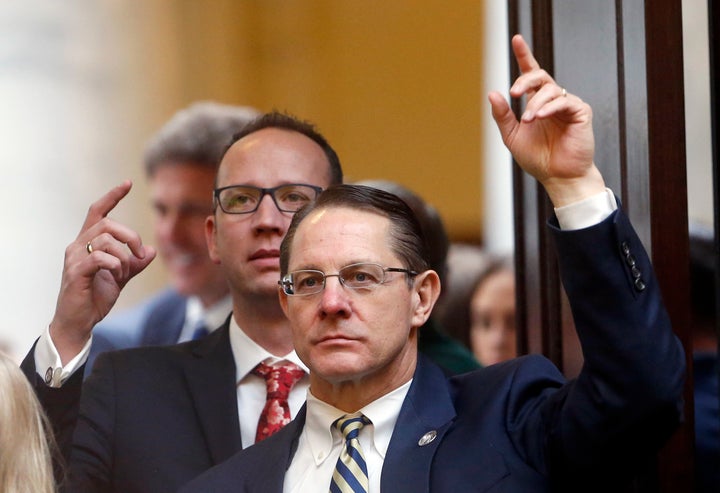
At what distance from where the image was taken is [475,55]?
20.4 feet

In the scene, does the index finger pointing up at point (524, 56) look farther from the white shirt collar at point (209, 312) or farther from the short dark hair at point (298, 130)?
the white shirt collar at point (209, 312)

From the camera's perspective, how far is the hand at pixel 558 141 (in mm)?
2102

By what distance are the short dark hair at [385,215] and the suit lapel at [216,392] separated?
0.44 meters

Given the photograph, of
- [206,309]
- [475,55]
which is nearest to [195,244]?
[206,309]

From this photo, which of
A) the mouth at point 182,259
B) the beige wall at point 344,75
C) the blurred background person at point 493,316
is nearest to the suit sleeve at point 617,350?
the blurred background person at point 493,316

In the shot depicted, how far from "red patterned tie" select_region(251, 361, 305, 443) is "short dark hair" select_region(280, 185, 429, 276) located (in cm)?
39

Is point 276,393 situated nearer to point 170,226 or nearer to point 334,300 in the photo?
point 334,300

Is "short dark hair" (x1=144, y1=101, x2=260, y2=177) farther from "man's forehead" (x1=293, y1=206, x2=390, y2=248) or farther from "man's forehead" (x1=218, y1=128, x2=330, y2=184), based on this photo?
"man's forehead" (x1=293, y1=206, x2=390, y2=248)

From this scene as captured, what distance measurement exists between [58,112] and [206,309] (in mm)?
2099

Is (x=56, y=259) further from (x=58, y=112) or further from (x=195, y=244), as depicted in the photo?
(x=58, y=112)

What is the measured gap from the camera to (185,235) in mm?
4223

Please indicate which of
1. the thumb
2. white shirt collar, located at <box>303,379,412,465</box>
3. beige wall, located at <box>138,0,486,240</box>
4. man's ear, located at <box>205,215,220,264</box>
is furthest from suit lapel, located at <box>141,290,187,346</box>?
beige wall, located at <box>138,0,486,240</box>

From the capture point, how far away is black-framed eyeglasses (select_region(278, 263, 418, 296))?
2.32 m

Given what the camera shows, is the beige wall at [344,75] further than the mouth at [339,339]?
Yes
